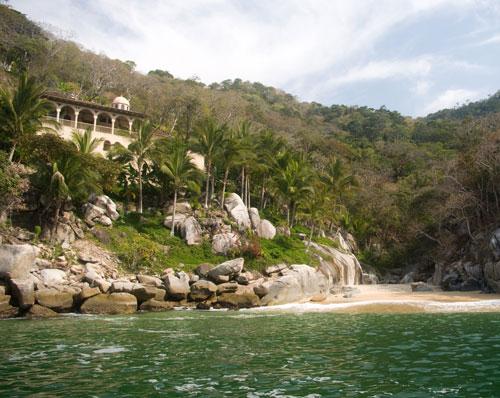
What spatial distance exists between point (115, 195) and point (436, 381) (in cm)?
3438

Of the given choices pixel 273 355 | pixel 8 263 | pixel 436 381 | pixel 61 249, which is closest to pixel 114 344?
pixel 273 355

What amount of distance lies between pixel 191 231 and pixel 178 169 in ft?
17.0

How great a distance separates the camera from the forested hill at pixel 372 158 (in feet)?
136

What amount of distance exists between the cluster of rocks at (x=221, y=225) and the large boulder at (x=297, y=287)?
5409 millimetres

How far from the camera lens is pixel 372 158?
77.4 m

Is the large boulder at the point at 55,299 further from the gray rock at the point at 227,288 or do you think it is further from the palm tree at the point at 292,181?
the palm tree at the point at 292,181

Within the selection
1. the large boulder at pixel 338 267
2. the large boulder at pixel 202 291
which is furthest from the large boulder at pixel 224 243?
the large boulder at pixel 338 267

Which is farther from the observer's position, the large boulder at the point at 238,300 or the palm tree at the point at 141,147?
the palm tree at the point at 141,147

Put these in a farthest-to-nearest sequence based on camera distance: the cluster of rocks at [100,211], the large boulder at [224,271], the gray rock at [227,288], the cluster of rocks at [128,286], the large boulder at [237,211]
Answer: the large boulder at [237,211]
the cluster of rocks at [100,211]
the large boulder at [224,271]
the gray rock at [227,288]
the cluster of rocks at [128,286]

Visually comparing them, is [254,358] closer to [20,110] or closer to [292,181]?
[20,110]

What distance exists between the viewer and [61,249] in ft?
93.7

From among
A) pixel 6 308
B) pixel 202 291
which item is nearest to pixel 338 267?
pixel 202 291

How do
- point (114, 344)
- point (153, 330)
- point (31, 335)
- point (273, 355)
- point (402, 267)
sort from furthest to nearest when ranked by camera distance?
point (402, 267) < point (153, 330) < point (31, 335) < point (114, 344) < point (273, 355)

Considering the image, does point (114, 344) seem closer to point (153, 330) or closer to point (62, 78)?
point (153, 330)
